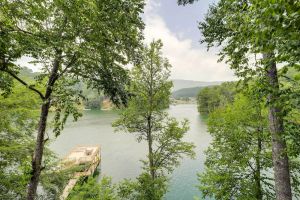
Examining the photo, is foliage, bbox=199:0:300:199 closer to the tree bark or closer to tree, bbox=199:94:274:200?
tree, bbox=199:94:274:200

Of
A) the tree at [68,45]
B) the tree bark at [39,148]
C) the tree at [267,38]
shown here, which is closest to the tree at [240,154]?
the tree at [267,38]

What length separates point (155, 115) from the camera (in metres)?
13.1

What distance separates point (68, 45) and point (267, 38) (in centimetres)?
398

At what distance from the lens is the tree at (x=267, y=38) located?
2.42 metres

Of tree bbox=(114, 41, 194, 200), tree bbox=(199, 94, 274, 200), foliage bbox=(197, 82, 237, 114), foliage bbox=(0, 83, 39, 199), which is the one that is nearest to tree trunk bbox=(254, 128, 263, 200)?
tree bbox=(199, 94, 274, 200)

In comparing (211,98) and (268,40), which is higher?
(211,98)

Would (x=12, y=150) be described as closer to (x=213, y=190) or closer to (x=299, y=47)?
(x=213, y=190)

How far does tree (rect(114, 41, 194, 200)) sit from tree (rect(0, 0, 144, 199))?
235 inches

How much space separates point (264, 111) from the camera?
35.7 ft

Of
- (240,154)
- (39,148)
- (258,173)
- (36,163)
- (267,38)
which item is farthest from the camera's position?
(240,154)

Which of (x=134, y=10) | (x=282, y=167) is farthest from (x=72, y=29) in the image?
(x=282, y=167)

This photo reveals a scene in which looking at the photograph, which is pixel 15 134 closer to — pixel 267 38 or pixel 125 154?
pixel 267 38

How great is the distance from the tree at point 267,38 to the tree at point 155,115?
5.67 meters

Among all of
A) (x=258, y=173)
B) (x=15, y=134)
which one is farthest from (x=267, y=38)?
(x=15, y=134)
